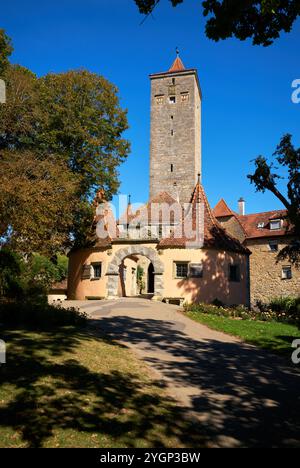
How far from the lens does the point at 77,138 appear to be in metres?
24.7

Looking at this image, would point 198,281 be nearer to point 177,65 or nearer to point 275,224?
point 275,224

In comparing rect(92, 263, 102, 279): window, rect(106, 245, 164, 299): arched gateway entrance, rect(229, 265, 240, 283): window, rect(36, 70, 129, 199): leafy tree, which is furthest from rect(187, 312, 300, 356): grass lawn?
rect(36, 70, 129, 199): leafy tree

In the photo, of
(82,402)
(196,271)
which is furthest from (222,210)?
(82,402)

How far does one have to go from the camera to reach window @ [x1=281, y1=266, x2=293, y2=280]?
35.7 metres

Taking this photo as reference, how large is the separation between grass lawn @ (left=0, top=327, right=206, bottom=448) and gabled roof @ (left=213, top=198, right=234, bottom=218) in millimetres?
31662

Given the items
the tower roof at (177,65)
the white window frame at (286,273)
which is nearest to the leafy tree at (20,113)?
the tower roof at (177,65)

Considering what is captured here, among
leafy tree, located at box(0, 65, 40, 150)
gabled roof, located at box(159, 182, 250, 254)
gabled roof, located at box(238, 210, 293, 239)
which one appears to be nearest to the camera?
leafy tree, located at box(0, 65, 40, 150)

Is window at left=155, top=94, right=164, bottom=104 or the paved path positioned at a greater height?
window at left=155, top=94, right=164, bottom=104

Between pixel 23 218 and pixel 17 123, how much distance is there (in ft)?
33.1

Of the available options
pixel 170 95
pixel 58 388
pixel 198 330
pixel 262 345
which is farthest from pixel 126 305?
pixel 170 95

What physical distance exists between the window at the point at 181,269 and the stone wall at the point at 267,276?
1657 centimetres

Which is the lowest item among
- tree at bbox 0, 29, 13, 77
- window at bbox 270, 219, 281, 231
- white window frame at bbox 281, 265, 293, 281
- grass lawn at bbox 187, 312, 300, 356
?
grass lawn at bbox 187, 312, 300, 356

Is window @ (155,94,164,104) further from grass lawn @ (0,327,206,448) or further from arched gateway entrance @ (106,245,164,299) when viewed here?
grass lawn @ (0,327,206,448)
